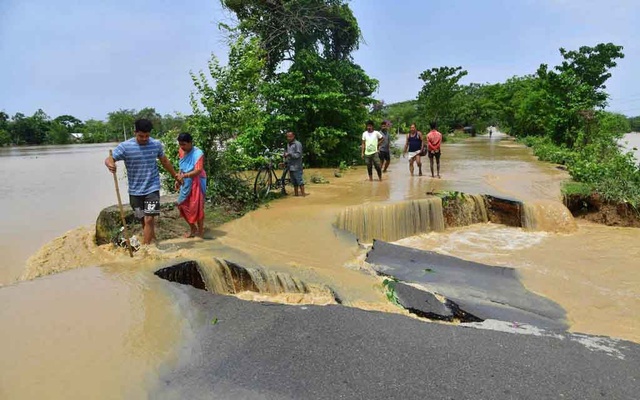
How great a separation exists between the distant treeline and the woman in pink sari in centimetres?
4150

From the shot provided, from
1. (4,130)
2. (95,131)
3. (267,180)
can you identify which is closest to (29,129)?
(4,130)

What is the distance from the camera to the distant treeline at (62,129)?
201 feet

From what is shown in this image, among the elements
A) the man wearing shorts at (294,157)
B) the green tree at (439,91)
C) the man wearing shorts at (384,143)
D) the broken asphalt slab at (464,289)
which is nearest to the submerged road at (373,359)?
the broken asphalt slab at (464,289)

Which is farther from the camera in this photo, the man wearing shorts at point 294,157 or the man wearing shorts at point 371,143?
the man wearing shorts at point 371,143

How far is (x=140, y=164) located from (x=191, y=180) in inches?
35.0

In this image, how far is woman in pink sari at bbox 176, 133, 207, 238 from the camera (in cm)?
636

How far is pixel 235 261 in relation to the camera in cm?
579

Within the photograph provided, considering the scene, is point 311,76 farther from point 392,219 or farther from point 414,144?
point 392,219

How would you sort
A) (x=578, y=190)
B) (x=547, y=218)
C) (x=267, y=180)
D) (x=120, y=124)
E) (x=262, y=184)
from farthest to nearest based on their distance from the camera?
(x=120, y=124) < (x=578, y=190) < (x=267, y=180) < (x=262, y=184) < (x=547, y=218)

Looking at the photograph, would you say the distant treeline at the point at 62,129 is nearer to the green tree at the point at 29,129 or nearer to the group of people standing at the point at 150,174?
the green tree at the point at 29,129

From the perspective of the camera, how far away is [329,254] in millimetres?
6832

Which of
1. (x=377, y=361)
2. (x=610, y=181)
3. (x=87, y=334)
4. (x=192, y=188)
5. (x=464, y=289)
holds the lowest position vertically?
(x=464, y=289)

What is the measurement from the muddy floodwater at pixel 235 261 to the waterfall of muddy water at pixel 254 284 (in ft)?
0.16

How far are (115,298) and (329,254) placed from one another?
3.22 metres
